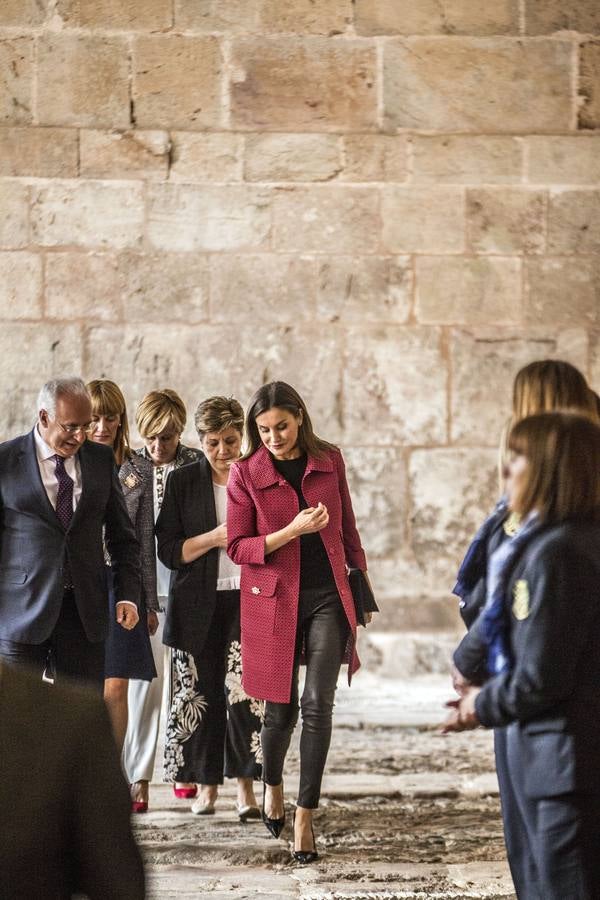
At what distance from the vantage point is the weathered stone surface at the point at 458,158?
7.66 m

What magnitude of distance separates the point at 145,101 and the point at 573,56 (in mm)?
2513

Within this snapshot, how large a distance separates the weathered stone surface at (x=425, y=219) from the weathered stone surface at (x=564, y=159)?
49 cm

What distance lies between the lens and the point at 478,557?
3.33 metres

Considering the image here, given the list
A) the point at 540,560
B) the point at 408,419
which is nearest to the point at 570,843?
the point at 540,560

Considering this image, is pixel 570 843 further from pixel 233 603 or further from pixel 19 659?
pixel 233 603

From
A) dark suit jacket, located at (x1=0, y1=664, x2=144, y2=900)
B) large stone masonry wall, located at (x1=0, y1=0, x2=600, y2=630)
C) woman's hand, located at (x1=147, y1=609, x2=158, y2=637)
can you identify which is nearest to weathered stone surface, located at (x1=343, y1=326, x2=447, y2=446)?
large stone masonry wall, located at (x1=0, y1=0, x2=600, y2=630)

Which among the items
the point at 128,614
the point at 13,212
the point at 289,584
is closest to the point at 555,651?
the point at 289,584

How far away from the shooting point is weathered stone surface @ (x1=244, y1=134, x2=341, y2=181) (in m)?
7.61

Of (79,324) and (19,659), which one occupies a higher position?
(79,324)

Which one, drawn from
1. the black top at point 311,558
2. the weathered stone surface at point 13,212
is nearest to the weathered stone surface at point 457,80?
the weathered stone surface at point 13,212

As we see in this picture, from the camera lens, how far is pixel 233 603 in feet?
17.0

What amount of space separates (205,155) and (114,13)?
959mm

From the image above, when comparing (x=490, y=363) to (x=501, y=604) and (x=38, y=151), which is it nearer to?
(x=38, y=151)

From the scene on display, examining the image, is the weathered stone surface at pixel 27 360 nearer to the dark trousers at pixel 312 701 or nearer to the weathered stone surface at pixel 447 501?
the weathered stone surface at pixel 447 501
